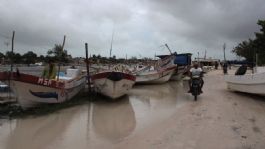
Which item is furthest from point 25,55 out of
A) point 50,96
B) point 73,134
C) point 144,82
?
point 73,134

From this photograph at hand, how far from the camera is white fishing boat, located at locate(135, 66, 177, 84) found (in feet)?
80.1

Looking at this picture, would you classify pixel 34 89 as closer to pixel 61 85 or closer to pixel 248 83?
pixel 61 85

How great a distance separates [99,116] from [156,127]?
2.95 m

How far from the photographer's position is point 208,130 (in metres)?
8.28

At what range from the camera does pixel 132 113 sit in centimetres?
1211

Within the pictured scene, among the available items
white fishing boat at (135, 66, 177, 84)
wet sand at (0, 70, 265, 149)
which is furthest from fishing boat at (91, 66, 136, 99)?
white fishing boat at (135, 66, 177, 84)

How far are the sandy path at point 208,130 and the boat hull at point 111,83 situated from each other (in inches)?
143

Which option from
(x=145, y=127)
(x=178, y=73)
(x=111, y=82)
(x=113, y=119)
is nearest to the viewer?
(x=145, y=127)

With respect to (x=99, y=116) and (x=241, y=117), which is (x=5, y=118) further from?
(x=241, y=117)

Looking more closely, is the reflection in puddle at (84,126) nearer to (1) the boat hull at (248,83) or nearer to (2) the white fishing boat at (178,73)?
(1) the boat hull at (248,83)

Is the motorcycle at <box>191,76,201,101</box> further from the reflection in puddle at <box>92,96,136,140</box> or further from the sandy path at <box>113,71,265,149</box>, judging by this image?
the reflection in puddle at <box>92,96,136,140</box>

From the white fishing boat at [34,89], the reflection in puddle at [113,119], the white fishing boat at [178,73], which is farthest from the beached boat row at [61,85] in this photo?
the white fishing boat at [178,73]

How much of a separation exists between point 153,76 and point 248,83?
11034mm

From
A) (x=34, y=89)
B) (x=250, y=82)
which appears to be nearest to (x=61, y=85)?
(x=34, y=89)
